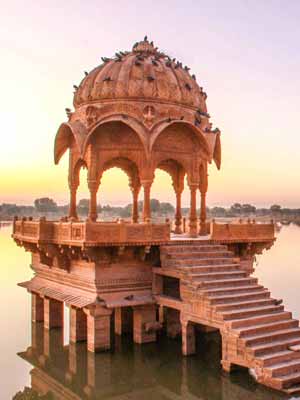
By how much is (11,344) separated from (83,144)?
19.1 feet

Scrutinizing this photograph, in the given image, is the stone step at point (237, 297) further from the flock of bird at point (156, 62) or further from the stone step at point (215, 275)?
the flock of bird at point (156, 62)

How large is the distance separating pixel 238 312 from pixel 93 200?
5790 millimetres

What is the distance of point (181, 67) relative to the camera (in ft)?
52.1

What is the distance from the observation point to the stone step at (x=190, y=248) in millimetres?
12430

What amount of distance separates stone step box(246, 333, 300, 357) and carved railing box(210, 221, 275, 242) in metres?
3.76

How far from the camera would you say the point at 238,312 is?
34.4 feet

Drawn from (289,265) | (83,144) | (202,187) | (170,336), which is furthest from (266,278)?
(83,144)

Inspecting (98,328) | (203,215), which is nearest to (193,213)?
(203,215)

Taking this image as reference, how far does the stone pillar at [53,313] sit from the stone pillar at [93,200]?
2701 millimetres

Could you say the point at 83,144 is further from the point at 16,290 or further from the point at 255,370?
the point at 16,290

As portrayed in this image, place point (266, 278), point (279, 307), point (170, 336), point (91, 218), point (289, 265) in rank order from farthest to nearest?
point (289, 265)
point (266, 278)
point (91, 218)
point (170, 336)
point (279, 307)

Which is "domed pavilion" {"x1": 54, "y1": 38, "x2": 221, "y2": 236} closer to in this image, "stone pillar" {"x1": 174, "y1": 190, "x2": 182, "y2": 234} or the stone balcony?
the stone balcony

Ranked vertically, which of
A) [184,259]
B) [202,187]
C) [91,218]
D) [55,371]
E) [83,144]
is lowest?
[55,371]

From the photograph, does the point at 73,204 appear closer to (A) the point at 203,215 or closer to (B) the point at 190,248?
(A) the point at 203,215
